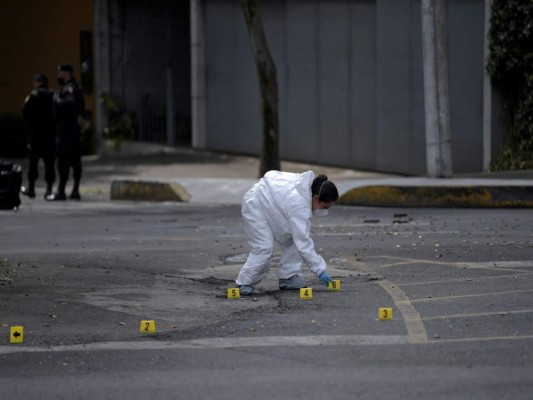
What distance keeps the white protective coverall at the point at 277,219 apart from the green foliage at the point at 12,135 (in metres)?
17.4

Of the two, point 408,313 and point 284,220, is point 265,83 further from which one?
point 408,313

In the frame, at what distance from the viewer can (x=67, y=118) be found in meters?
20.1

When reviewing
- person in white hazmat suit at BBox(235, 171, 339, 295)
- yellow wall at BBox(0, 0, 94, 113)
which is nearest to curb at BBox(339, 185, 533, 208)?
person in white hazmat suit at BBox(235, 171, 339, 295)

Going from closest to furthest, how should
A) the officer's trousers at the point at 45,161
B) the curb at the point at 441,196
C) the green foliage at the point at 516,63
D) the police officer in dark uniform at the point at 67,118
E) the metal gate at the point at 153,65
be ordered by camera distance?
1. the curb at the point at 441,196
2. the police officer in dark uniform at the point at 67,118
3. the officer's trousers at the point at 45,161
4. the green foliage at the point at 516,63
5. the metal gate at the point at 153,65

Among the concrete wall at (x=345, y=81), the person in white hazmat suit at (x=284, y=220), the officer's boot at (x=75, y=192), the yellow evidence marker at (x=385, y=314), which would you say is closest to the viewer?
the yellow evidence marker at (x=385, y=314)

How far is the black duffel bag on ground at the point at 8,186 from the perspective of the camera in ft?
50.9

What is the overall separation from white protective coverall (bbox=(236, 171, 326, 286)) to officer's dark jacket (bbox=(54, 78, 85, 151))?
29.8 ft

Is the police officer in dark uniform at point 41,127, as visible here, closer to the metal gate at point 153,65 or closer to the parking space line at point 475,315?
the metal gate at point 153,65

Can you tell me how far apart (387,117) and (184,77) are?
6633 millimetres

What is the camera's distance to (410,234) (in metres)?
15.2

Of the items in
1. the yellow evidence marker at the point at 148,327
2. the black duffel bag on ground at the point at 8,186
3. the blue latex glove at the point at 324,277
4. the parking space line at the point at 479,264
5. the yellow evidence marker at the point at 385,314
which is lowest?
the yellow evidence marker at the point at 148,327

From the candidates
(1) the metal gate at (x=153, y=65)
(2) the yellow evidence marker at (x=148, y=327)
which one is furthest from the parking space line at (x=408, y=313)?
(1) the metal gate at (x=153, y=65)

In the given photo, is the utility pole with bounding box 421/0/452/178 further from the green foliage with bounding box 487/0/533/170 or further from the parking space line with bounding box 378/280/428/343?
the parking space line with bounding box 378/280/428/343

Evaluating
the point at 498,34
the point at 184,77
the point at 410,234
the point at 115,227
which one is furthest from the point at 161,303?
the point at 184,77
